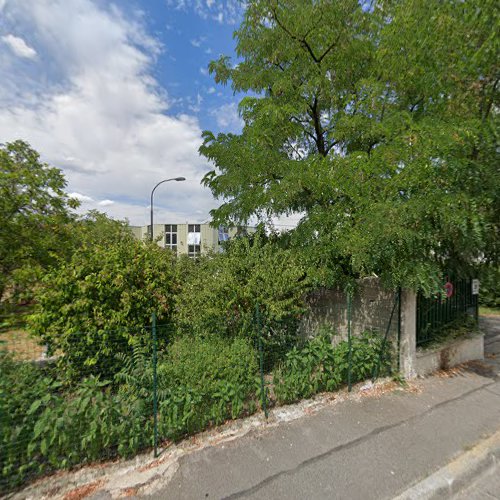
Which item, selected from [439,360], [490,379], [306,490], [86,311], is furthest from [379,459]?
[86,311]

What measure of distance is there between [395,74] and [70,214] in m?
10.6

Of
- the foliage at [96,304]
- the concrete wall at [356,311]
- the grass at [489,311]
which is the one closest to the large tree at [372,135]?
the concrete wall at [356,311]

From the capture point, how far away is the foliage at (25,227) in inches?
293

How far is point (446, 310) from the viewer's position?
5879 millimetres

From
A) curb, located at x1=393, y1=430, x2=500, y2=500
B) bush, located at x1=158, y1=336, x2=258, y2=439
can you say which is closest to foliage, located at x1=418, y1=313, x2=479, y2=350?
curb, located at x1=393, y1=430, x2=500, y2=500

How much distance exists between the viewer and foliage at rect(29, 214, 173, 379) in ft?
15.0

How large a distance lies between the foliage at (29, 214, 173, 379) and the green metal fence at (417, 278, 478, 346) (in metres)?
4.85

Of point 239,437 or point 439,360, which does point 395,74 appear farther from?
point 239,437

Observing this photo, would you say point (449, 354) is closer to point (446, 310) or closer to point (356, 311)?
point (446, 310)

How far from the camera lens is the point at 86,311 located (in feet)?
15.8

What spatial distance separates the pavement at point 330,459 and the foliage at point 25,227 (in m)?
5.98

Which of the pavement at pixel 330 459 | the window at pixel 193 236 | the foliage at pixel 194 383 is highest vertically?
the window at pixel 193 236

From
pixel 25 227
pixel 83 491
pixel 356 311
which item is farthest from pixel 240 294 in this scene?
pixel 25 227

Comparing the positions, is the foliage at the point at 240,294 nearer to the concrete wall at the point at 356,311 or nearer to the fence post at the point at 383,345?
the concrete wall at the point at 356,311
